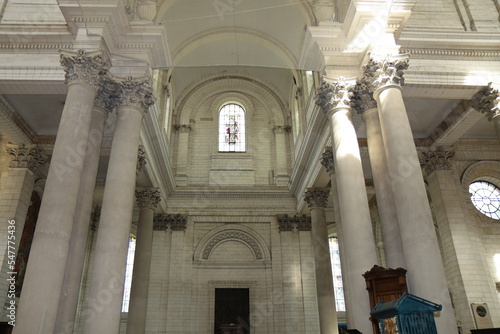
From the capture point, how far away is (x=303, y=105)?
50.0 ft

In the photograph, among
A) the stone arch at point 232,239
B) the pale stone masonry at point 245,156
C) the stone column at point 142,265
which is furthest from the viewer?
the stone arch at point 232,239

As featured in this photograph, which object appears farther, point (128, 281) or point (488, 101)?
point (128, 281)

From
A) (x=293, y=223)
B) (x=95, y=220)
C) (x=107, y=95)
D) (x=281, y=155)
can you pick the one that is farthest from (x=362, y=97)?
(x=95, y=220)

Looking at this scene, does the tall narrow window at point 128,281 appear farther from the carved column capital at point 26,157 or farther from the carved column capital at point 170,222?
the carved column capital at point 26,157

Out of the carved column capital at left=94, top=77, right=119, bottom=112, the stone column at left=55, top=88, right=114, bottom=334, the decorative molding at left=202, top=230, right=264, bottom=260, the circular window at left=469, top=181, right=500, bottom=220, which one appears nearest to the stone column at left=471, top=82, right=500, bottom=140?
the circular window at left=469, top=181, right=500, bottom=220

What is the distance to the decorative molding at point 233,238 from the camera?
16500 mm

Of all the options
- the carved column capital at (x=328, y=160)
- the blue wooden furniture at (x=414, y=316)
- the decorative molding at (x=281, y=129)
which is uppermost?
the decorative molding at (x=281, y=129)

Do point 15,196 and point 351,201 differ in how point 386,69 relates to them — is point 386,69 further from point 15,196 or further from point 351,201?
point 15,196

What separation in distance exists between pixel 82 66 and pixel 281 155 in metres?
11.1

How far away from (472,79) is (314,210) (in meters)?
6.70

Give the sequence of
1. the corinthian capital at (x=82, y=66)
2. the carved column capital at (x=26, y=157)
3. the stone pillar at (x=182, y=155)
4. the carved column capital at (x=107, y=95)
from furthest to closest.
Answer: the stone pillar at (x=182, y=155) < the carved column capital at (x=26, y=157) < the carved column capital at (x=107, y=95) < the corinthian capital at (x=82, y=66)

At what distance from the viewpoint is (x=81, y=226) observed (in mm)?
8086

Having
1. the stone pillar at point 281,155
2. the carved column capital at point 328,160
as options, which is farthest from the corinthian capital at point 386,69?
the stone pillar at point 281,155

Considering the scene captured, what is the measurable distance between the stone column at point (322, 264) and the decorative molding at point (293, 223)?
7.68 feet
